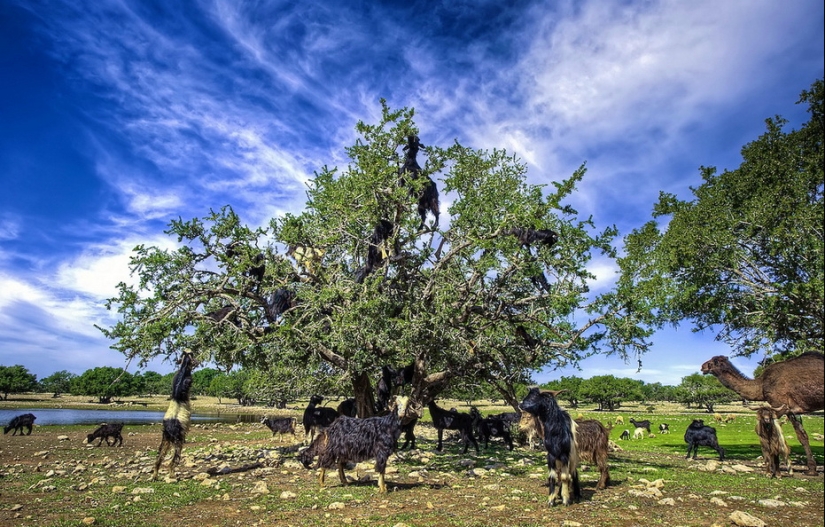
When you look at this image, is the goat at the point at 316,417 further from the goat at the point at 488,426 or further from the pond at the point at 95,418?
the pond at the point at 95,418

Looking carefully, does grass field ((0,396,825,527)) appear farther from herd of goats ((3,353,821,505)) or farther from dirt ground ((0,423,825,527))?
herd of goats ((3,353,821,505))

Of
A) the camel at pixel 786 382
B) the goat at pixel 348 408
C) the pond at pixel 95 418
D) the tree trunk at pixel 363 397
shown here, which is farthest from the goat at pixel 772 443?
the pond at pixel 95 418

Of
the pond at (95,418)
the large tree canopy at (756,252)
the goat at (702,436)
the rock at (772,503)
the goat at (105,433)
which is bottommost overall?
the pond at (95,418)

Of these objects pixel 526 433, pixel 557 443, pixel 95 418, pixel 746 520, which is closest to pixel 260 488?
pixel 526 433

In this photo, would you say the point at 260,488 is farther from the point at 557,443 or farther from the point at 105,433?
the point at 105,433

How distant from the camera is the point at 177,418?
480 inches

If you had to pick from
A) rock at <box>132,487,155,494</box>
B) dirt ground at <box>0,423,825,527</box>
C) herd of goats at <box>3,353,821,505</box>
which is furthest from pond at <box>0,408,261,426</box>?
rock at <box>132,487,155,494</box>

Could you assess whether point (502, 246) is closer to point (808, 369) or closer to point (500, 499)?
point (500, 499)

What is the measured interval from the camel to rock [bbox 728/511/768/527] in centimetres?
182

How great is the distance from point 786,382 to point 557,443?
4355 mm

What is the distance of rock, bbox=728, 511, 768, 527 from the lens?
23.1ft

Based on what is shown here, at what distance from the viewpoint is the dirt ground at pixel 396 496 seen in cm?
801

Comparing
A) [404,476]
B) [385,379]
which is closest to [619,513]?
[404,476]

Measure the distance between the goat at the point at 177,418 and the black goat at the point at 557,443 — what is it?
9.21 m
